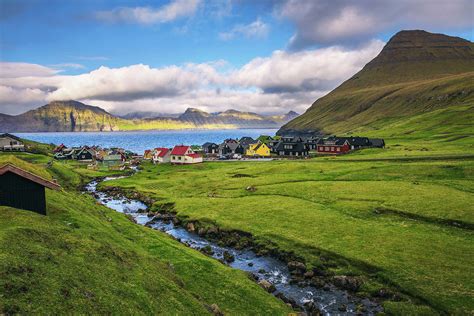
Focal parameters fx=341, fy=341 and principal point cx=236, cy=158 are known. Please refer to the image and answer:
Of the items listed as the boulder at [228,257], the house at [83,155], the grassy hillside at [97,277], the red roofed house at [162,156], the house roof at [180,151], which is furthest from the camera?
the house at [83,155]

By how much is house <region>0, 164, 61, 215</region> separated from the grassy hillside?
169 centimetres

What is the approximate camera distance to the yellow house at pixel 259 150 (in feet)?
606

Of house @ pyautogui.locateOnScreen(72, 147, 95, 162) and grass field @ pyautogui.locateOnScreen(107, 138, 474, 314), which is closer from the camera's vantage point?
grass field @ pyautogui.locateOnScreen(107, 138, 474, 314)

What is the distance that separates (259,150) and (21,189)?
15704 cm

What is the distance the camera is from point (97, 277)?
912 inches

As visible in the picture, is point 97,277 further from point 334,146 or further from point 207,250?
point 334,146

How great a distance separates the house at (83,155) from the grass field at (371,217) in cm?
8437

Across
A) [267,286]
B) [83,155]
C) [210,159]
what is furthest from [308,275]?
[83,155]

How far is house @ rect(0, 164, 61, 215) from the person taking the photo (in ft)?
111

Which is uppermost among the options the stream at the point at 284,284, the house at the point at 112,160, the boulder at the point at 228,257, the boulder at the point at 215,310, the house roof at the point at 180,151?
the house roof at the point at 180,151

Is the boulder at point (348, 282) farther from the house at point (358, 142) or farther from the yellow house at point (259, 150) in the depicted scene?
the yellow house at point (259, 150)

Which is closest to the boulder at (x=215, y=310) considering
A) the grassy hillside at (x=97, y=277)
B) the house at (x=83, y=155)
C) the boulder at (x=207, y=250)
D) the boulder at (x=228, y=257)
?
the grassy hillside at (x=97, y=277)

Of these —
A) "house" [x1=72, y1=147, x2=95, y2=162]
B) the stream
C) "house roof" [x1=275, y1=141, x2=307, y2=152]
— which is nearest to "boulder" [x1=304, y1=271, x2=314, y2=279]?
the stream

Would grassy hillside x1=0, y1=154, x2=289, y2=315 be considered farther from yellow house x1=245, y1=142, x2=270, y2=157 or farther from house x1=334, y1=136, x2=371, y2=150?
yellow house x1=245, y1=142, x2=270, y2=157
